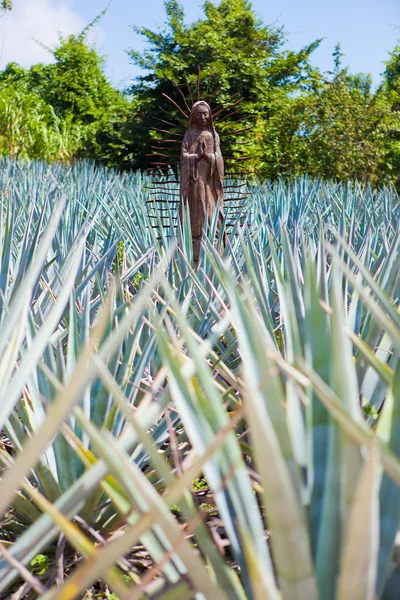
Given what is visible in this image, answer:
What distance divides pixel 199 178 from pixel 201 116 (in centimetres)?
36

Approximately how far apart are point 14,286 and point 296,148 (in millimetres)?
11963

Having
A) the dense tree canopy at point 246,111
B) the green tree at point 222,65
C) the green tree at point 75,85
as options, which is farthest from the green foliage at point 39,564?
the green tree at point 75,85

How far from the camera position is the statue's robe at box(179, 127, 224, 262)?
334 centimetres

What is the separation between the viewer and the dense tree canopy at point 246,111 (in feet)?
38.9

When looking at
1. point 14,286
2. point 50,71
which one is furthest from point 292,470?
point 50,71

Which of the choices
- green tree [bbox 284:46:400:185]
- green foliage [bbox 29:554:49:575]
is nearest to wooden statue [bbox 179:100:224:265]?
green foliage [bbox 29:554:49:575]

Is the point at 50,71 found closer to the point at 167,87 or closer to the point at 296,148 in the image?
the point at 167,87

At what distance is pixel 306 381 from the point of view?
767 mm

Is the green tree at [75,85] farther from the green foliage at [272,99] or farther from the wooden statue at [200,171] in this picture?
the wooden statue at [200,171]

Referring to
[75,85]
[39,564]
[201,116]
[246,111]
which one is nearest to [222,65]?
[246,111]

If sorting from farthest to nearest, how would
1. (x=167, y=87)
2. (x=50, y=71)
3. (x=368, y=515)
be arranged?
(x=50, y=71)
(x=167, y=87)
(x=368, y=515)

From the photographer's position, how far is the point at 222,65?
47.0ft

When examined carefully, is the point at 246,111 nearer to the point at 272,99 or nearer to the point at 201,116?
the point at 272,99

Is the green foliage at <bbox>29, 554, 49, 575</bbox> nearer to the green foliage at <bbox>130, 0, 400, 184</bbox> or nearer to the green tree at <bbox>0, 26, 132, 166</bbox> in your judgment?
the green foliage at <bbox>130, 0, 400, 184</bbox>
